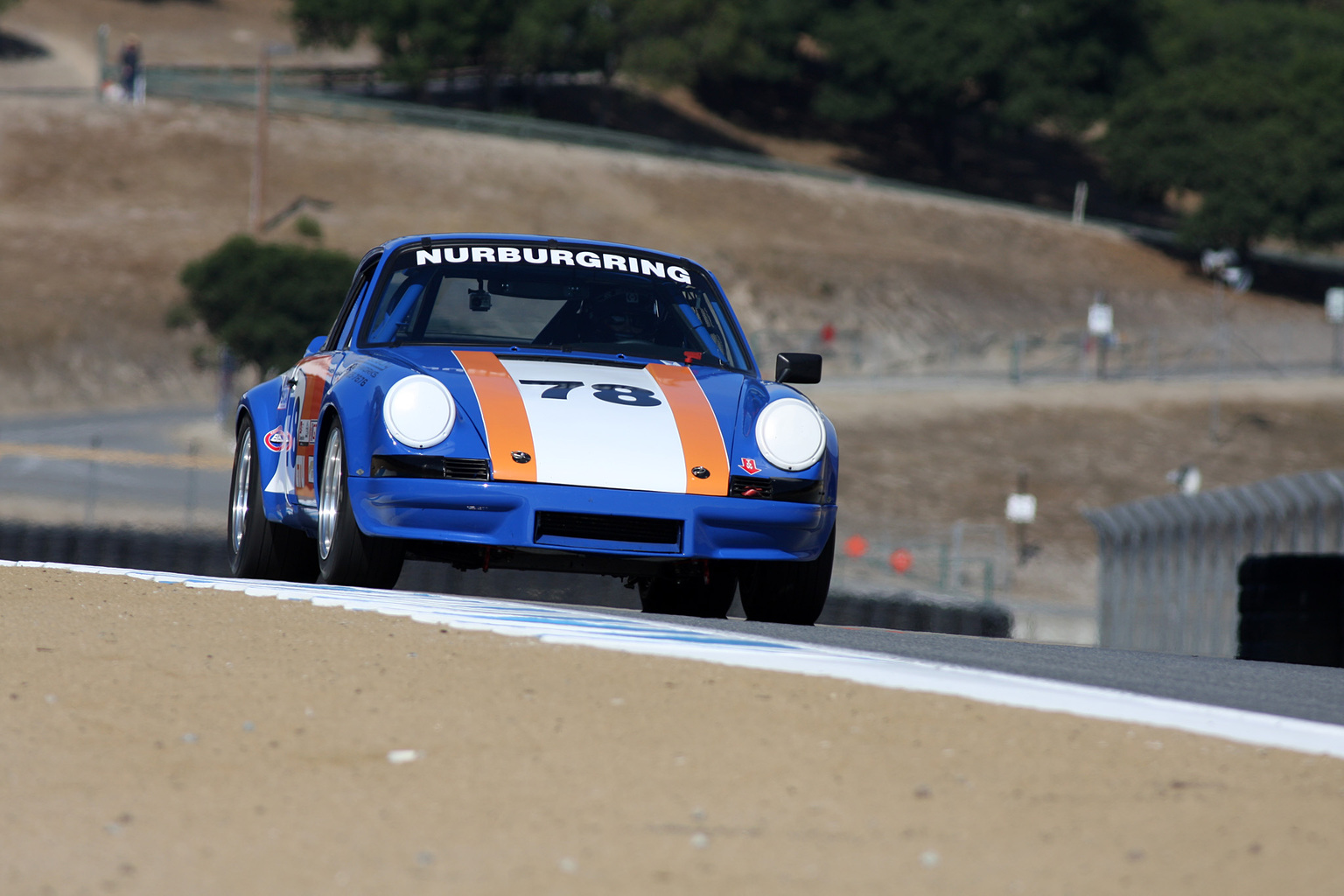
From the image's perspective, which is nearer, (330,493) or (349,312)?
(330,493)

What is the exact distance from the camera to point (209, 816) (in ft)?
14.2

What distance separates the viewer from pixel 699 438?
26.0 feet

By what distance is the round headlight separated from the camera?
8.02 metres

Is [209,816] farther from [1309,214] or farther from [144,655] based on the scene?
[1309,214]

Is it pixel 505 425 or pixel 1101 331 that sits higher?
pixel 1101 331

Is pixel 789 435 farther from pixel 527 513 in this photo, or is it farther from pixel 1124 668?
pixel 1124 668

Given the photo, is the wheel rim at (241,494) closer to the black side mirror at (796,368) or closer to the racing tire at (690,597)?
the racing tire at (690,597)

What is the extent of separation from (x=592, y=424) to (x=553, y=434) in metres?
0.17

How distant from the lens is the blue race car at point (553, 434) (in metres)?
7.72

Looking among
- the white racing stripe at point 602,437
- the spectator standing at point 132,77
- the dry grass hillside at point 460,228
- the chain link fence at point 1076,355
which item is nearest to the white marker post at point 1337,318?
the chain link fence at point 1076,355

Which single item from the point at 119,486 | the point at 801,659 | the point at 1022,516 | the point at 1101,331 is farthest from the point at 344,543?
the point at 1101,331

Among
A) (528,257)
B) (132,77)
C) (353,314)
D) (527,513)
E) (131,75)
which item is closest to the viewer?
(527,513)

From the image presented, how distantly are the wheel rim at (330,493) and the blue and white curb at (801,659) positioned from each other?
1.38 ft

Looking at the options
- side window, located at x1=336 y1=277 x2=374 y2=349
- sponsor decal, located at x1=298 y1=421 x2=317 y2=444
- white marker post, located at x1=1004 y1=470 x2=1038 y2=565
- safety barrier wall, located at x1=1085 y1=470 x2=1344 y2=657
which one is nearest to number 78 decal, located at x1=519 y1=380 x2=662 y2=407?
sponsor decal, located at x1=298 y1=421 x2=317 y2=444
